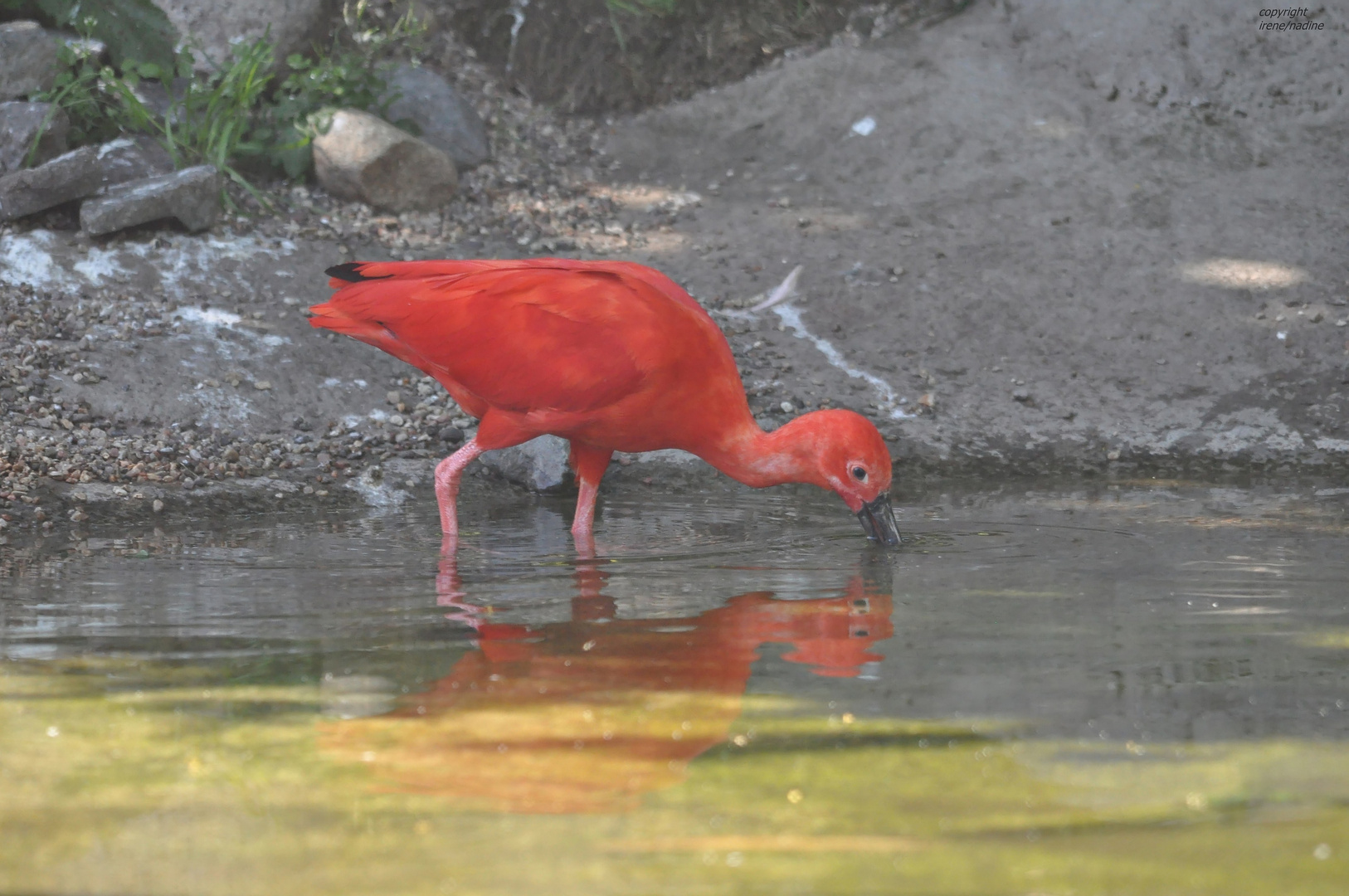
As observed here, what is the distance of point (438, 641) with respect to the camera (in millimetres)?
3184

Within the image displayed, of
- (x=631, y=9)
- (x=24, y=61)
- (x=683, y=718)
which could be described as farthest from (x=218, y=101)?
(x=683, y=718)

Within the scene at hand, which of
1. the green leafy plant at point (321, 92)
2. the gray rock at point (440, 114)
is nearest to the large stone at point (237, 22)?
the green leafy plant at point (321, 92)

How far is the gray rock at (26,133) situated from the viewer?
6.91 meters

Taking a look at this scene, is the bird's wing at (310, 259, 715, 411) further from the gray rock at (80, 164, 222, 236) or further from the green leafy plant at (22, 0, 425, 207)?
the green leafy plant at (22, 0, 425, 207)

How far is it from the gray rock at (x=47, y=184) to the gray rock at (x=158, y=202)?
0.10m

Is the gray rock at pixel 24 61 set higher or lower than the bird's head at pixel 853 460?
higher

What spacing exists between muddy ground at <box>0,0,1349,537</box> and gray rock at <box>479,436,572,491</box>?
13cm

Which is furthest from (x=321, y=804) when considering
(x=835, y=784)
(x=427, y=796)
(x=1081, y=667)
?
(x=1081, y=667)

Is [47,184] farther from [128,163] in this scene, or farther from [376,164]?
[376,164]

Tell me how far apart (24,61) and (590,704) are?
6.08m

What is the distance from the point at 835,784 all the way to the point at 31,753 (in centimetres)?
135

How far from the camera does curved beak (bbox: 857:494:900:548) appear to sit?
14.2 feet

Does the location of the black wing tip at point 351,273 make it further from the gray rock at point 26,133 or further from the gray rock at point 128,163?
the gray rock at point 26,133

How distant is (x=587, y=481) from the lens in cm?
478
